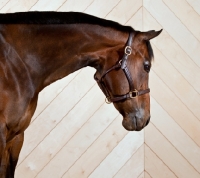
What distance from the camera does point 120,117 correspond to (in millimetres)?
1805

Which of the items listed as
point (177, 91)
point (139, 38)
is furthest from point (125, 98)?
point (177, 91)

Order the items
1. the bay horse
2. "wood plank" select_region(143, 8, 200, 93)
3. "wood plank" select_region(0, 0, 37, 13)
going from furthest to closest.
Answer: "wood plank" select_region(143, 8, 200, 93), "wood plank" select_region(0, 0, 37, 13), the bay horse

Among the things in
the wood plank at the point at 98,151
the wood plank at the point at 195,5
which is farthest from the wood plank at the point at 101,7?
the wood plank at the point at 98,151

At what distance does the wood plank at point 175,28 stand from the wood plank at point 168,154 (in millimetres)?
374

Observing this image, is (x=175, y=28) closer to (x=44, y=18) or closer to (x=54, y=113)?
(x=54, y=113)

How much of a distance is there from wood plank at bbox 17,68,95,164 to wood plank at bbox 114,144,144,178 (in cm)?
37

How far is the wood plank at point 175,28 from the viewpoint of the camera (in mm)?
1795

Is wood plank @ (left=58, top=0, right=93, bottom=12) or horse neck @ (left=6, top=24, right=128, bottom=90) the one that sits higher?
wood plank @ (left=58, top=0, right=93, bottom=12)

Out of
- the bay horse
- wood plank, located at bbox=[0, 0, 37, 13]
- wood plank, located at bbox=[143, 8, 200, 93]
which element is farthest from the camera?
wood plank, located at bbox=[143, 8, 200, 93]

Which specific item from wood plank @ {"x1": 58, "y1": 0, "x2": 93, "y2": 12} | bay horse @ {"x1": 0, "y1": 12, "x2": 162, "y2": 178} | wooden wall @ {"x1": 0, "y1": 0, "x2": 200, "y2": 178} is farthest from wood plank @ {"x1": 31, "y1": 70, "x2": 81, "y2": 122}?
bay horse @ {"x1": 0, "y1": 12, "x2": 162, "y2": 178}

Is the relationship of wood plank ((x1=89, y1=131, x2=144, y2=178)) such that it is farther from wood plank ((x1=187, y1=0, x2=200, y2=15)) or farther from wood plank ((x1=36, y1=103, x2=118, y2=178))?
wood plank ((x1=187, y1=0, x2=200, y2=15))

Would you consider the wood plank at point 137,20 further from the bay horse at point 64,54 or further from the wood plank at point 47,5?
the bay horse at point 64,54

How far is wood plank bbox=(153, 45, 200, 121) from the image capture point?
5.96 ft

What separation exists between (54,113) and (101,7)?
1.61 feet
